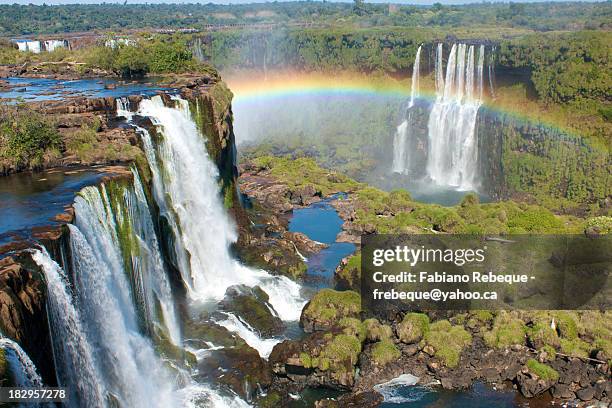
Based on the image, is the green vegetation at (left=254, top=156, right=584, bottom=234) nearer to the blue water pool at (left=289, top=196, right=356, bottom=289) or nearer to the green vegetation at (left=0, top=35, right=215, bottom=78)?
the blue water pool at (left=289, top=196, right=356, bottom=289)

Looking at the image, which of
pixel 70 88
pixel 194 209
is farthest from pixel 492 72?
pixel 70 88

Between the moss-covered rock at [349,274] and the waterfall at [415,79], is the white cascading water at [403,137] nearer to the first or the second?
the waterfall at [415,79]

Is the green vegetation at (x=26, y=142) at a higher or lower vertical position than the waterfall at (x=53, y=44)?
lower

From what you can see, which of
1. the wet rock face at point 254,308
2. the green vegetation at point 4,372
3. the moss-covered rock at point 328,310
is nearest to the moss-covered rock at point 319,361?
the moss-covered rock at point 328,310

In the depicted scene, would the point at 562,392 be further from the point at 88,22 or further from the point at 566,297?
the point at 88,22

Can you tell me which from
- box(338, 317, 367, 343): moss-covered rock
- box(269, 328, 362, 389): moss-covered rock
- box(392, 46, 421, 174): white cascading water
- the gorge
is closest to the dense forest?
box(392, 46, 421, 174): white cascading water

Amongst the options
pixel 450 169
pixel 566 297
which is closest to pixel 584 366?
pixel 566 297

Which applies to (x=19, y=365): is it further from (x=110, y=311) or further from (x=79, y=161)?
(x=79, y=161)
